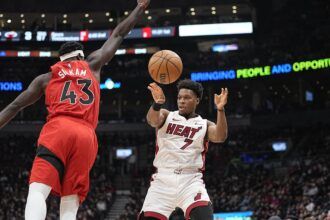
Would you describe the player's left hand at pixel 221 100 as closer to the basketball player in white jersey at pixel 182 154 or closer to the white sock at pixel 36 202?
the basketball player in white jersey at pixel 182 154

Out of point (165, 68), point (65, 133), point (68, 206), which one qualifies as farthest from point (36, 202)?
point (165, 68)

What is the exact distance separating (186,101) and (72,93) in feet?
5.76

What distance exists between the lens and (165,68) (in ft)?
22.7

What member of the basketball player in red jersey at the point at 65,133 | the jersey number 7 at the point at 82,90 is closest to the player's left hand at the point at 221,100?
the basketball player in red jersey at the point at 65,133

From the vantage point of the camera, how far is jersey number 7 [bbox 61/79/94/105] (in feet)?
16.8

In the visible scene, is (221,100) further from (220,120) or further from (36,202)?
(36,202)

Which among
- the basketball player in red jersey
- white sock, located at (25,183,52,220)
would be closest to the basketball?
the basketball player in red jersey

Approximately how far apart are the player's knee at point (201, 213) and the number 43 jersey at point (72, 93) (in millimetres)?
1546

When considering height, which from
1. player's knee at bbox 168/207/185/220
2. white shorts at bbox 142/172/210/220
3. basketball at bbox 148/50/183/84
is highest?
basketball at bbox 148/50/183/84

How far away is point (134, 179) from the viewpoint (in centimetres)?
3269

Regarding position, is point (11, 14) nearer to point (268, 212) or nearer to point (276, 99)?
point (276, 99)

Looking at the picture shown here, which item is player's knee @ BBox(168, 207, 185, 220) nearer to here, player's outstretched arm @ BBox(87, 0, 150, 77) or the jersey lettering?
the jersey lettering

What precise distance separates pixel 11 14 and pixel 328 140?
2627 cm

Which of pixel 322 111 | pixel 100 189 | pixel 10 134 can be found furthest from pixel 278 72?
pixel 10 134
